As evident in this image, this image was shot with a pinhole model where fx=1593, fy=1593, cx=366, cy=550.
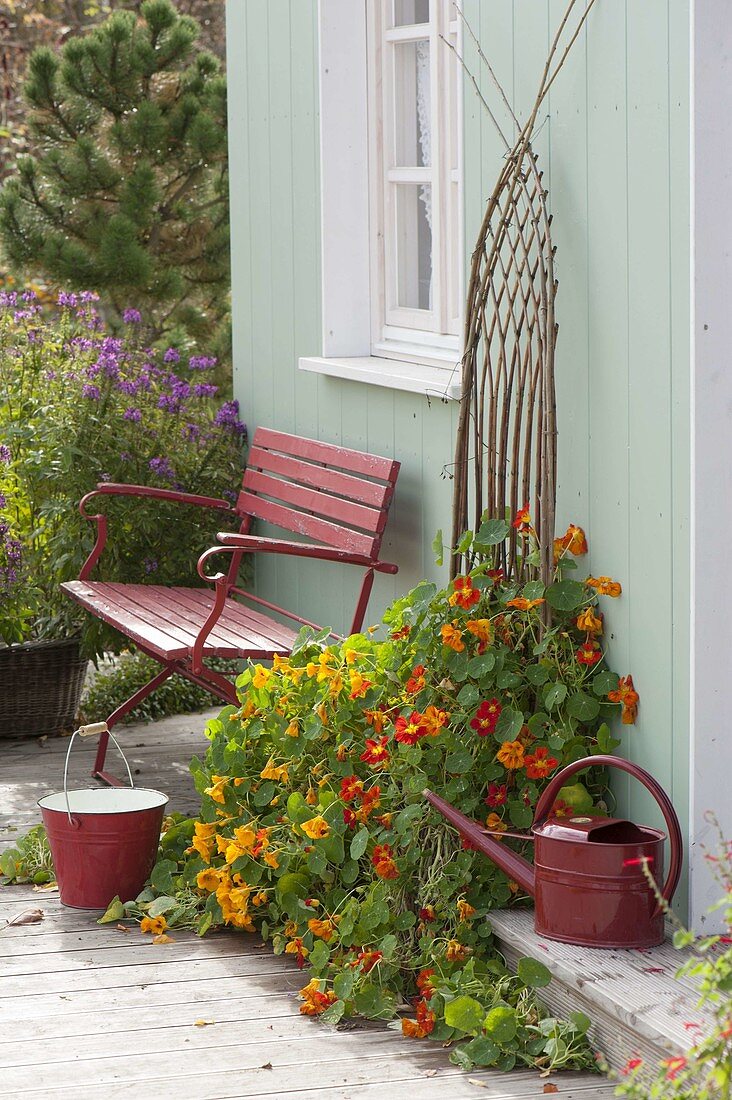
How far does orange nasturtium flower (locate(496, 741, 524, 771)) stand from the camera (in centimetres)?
346

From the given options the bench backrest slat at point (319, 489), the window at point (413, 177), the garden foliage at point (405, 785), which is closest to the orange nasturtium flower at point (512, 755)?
the garden foliage at point (405, 785)

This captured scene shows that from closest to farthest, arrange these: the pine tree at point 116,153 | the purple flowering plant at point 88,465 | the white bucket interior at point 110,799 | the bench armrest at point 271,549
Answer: the white bucket interior at point 110,799, the bench armrest at point 271,549, the purple flowering plant at point 88,465, the pine tree at point 116,153

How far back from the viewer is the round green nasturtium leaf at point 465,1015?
3.11 m

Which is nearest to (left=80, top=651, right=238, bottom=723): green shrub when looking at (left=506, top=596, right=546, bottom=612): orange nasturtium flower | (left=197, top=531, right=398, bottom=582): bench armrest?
(left=197, top=531, right=398, bottom=582): bench armrest

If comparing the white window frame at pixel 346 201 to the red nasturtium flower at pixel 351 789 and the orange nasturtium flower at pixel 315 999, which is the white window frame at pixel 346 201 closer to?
the red nasturtium flower at pixel 351 789

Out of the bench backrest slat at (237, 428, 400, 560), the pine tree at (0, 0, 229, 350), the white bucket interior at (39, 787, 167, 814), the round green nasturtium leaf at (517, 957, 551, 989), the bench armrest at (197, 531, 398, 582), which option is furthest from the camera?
the pine tree at (0, 0, 229, 350)

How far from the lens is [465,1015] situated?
3.11 m

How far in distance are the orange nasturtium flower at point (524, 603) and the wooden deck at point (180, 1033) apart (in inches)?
37.5

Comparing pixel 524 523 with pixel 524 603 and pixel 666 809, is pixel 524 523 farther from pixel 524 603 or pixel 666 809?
pixel 666 809

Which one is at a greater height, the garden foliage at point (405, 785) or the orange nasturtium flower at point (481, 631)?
the orange nasturtium flower at point (481, 631)

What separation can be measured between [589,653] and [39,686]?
2.56 m

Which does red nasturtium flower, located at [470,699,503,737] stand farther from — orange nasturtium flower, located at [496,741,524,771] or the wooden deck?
the wooden deck

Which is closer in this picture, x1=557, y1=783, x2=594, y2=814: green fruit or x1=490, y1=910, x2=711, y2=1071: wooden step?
x1=490, y1=910, x2=711, y2=1071: wooden step

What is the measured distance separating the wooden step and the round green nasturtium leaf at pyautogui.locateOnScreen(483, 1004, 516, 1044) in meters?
0.12
